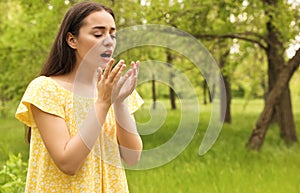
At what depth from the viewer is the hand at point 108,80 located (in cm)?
142

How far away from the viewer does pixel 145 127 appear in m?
1.77

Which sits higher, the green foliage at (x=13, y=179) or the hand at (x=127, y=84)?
the hand at (x=127, y=84)

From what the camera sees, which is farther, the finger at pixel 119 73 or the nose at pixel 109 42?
the nose at pixel 109 42

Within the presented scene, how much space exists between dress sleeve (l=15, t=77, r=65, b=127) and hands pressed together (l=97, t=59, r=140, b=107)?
192 mm

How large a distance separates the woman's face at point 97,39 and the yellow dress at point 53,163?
0.47 ft

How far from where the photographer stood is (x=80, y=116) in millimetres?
1654

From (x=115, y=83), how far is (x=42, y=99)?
296mm

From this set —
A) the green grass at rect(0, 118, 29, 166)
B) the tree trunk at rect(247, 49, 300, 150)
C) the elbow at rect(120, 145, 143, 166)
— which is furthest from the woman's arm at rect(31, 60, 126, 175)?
the tree trunk at rect(247, 49, 300, 150)

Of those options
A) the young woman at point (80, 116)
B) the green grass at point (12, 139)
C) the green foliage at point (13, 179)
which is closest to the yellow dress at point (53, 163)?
the young woman at point (80, 116)

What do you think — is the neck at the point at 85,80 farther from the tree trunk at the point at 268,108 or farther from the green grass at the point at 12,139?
the tree trunk at the point at 268,108

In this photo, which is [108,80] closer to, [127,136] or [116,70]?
[116,70]

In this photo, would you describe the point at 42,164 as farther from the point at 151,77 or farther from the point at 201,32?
the point at 201,32

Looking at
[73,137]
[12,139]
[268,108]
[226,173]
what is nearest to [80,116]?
[73,137]

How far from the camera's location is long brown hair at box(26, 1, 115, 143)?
1.70m
